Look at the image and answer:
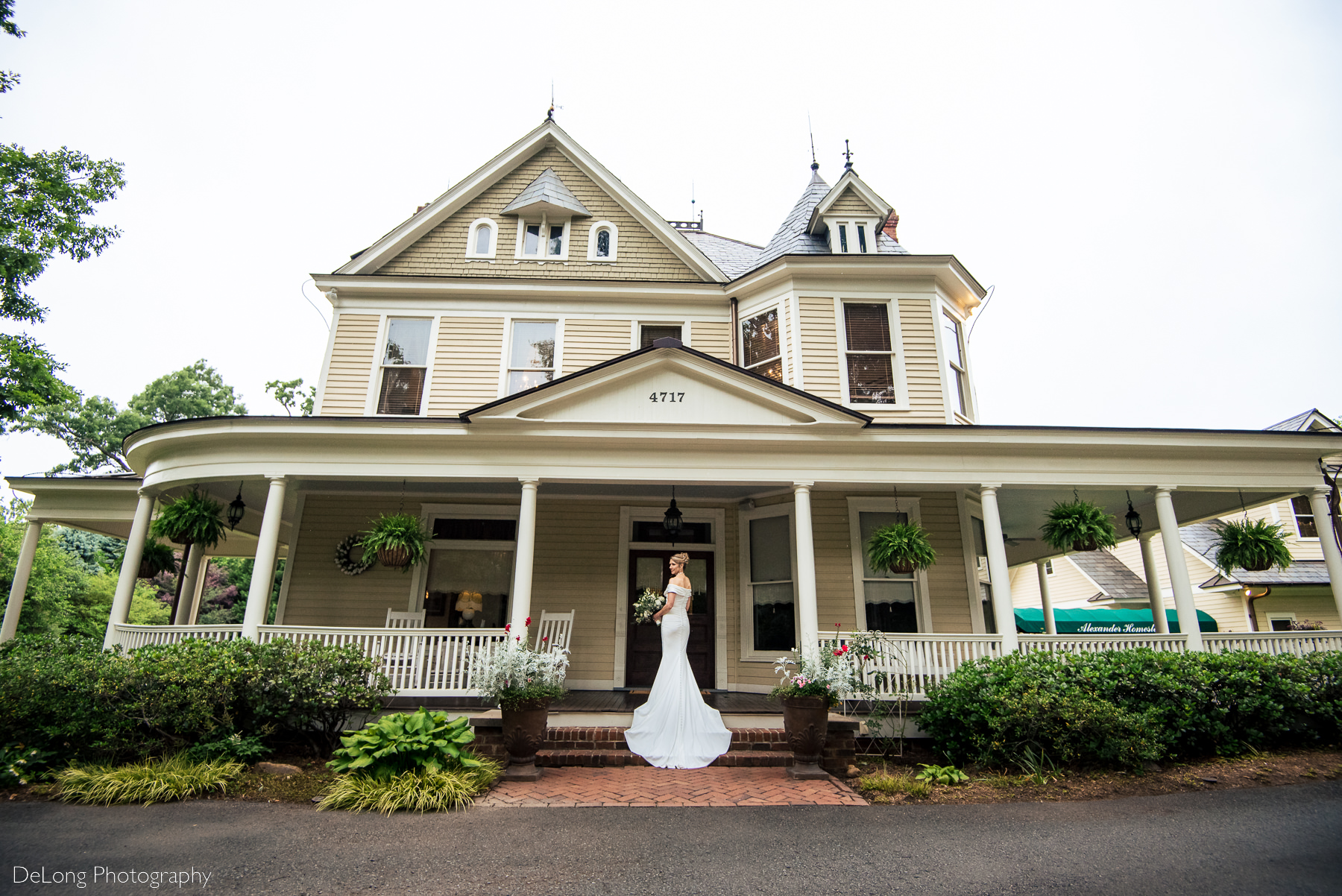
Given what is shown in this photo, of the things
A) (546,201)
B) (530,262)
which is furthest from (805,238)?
(530,262)

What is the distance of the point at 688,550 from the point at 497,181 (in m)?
7.79

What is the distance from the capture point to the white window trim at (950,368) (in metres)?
9.75

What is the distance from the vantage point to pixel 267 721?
6.41 metres

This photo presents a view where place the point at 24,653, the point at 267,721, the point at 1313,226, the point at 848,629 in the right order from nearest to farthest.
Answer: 1. the point at 267,721
2. the point at 24,653
3. the point at 848,629
4. the point at 1313,226

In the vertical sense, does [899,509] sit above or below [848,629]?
above

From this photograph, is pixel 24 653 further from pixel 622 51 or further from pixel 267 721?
pixel 622 51

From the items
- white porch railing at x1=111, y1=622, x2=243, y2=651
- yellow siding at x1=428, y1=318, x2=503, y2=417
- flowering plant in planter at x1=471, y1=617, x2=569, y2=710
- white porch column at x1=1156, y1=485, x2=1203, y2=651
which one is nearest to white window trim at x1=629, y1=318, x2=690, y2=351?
yellow siding at x1=428, y1=318, x2=503, y2=417

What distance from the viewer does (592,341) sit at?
35.6 feet

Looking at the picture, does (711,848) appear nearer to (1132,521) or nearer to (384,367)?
(1132,521)

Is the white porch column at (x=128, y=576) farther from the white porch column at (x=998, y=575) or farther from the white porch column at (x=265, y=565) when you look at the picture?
the white porch column at (x=998, y=575)

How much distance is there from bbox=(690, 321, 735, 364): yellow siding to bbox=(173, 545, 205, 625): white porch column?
30.5ft

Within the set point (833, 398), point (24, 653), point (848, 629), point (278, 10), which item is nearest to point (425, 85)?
point (278, 10)

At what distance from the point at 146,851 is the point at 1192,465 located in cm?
1144

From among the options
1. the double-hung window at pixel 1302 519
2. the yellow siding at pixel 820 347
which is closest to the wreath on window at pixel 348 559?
the yellow siding at pixel 820 347
